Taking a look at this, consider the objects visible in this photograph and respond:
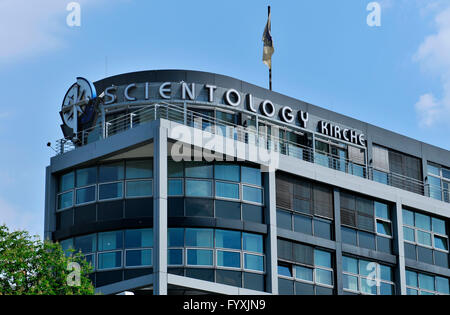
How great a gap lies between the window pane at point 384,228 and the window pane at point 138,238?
12.3 meters

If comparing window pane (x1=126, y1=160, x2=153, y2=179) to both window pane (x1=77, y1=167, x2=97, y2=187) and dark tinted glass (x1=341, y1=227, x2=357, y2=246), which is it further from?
dark tinted glass (x1=341, y1=227, x2=357, y2=246)

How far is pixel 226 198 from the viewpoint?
35.2 meters

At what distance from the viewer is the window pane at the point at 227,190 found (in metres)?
35.2

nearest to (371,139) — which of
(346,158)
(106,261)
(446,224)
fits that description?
(346,158)

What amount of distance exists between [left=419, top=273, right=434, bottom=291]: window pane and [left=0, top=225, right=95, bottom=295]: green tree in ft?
58.4

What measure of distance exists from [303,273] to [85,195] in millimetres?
9666

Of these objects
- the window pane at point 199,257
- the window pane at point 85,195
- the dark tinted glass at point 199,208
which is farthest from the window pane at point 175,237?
the window pane at point 85,195

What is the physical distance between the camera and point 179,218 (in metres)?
34.2

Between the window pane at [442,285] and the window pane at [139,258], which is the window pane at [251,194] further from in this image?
the window pane at [442,285]

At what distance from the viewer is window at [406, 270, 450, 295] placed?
1647 inches

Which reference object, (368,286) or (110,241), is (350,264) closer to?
(368,286)

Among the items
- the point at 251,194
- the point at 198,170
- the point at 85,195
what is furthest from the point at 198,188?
the point at 85,195
